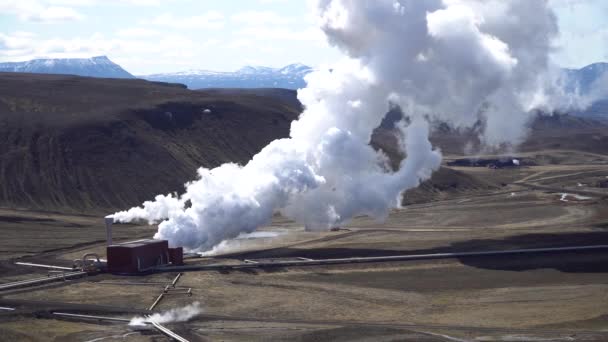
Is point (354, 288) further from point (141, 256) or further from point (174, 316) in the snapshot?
point (141, 256)

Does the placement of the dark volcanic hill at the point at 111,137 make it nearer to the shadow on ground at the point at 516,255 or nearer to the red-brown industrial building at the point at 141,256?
the red-brown industrial building at the point at 141,256

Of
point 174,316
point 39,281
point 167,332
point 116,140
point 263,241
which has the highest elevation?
point 116,140

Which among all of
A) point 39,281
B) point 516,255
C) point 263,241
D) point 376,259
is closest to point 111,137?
point 263,241

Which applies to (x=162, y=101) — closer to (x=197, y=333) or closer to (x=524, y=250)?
(x=524, y=250)

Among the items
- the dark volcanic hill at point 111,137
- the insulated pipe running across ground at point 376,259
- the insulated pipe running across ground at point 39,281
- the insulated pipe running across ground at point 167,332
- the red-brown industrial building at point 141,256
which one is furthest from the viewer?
the dark volcanic hill at point 111,137

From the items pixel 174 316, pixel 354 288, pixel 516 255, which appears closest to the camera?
pixel 174 316

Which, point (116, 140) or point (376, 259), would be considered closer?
point (376, 259)

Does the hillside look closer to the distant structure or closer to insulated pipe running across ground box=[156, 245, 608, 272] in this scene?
the distant structure

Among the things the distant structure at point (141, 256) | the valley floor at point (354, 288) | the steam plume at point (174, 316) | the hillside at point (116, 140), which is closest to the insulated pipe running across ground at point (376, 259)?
the valley floor at point (354, 288)
